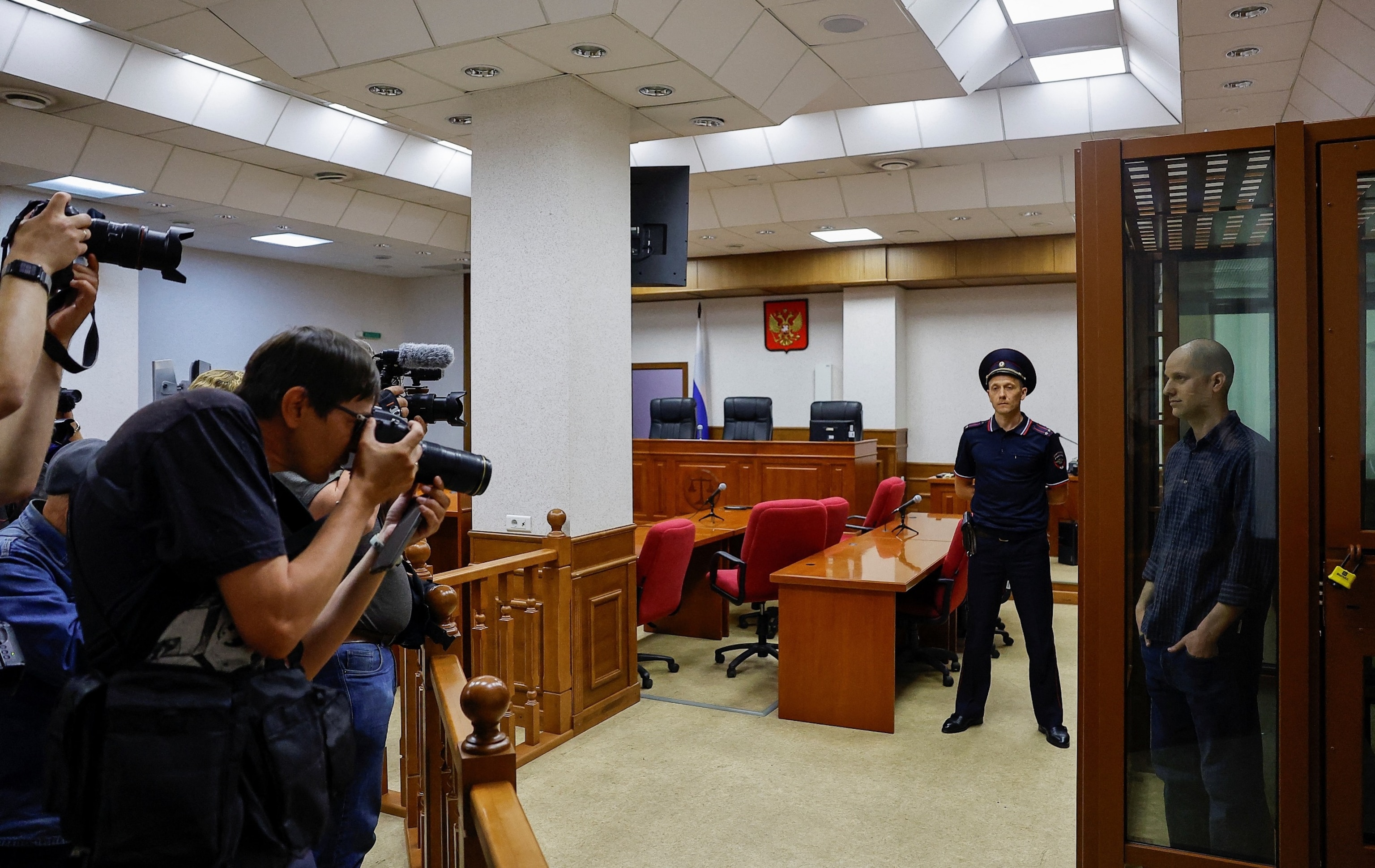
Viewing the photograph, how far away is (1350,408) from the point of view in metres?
2.14

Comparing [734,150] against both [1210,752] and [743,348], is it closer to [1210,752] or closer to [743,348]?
[743,348]

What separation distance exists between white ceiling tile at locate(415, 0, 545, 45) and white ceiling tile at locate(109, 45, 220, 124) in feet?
9.03

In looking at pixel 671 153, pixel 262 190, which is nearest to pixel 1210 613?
pixel 671 153

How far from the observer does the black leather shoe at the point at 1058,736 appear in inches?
159

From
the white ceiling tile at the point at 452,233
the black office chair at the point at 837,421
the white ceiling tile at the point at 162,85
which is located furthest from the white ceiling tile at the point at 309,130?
the black office chair at the point at 837,421

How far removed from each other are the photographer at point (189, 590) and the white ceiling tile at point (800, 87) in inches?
163

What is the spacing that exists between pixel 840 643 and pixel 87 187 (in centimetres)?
609

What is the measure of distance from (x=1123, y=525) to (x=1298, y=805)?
29.8 inches

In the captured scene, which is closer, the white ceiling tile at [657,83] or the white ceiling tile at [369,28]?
the white ceiling tile at [369,28]

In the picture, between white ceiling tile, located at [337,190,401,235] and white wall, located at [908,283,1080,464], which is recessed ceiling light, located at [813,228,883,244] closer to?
white wall, located at [908,283,1080,464]

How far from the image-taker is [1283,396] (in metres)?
2.18

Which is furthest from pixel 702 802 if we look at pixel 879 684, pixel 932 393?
pixel 932 393

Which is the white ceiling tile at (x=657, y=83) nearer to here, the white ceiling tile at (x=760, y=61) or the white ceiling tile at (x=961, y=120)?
the white ceiling tile at (x=760, y=61)

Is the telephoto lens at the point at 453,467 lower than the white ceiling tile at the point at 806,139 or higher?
lower
